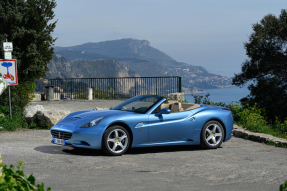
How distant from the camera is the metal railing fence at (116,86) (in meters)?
24.2

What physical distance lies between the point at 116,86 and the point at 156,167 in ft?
69.7

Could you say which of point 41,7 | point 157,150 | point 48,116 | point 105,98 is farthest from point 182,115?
point 105,98

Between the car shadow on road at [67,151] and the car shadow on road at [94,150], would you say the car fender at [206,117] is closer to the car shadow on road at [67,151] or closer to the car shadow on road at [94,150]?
Result: the car shadow on road at [94,150]

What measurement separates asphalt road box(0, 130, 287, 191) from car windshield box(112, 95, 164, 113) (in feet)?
3.44

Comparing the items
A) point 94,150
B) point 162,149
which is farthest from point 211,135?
point 94,150

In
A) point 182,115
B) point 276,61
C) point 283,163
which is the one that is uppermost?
point 276,61

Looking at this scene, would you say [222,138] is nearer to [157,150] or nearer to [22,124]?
[157,150]

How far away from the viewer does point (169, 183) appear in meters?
5.31

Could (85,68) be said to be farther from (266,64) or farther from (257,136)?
(257,136)

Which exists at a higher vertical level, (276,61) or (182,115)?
(276,61)

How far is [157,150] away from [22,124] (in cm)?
694

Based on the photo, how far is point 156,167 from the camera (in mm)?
6508

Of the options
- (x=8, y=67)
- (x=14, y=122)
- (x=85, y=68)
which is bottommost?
(x=14, y=122)

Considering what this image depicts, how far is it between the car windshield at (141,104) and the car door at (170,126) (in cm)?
33
